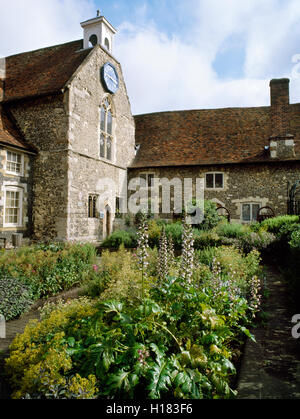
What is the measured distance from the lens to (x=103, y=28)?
15.0 metres

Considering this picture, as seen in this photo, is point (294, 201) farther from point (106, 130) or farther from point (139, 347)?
point (139, 347)

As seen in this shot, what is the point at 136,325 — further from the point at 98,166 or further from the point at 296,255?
the point at 98,166

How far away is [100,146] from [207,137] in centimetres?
716

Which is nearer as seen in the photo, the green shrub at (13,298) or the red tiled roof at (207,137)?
the green shrub at (13,298)

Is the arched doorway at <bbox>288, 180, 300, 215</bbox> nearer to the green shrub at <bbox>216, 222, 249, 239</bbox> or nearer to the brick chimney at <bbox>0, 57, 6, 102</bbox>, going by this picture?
the green shrub at <bbox>216, 222, 249, 239</bbox>

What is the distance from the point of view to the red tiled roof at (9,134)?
38.0 ft

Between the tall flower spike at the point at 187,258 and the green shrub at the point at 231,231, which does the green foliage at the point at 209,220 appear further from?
the tall flower spike at the point at 187,258

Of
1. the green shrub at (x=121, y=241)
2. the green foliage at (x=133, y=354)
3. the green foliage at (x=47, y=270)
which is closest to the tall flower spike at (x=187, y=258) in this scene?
the green foliage at (x=133, y=354)

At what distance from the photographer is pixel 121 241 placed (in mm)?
11469

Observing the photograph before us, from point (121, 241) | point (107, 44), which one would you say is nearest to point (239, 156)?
point (121, 241)

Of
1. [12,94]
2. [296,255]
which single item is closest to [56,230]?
[12,94]

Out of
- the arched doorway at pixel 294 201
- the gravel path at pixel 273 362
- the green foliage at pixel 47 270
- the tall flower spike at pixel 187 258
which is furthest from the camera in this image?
Answer: the arched doorway at pixel 294 201

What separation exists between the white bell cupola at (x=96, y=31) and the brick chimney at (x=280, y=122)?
10.1 metres
